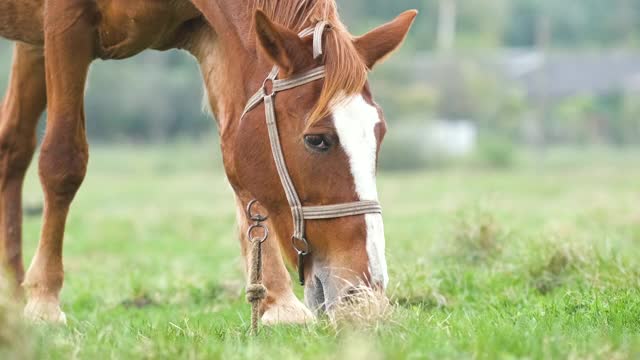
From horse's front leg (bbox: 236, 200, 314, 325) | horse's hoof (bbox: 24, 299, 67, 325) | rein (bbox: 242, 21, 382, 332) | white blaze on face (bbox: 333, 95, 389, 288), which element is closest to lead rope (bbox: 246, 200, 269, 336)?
rein (bbox: 242, 21, 382, 332)

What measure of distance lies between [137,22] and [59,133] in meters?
0.69

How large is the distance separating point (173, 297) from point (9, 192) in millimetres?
1207

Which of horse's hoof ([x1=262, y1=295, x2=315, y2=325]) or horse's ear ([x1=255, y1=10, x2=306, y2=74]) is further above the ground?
horse's ear ([x1=255, y1=10, x2=306, y2=74])

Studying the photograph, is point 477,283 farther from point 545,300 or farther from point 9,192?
point 9,192

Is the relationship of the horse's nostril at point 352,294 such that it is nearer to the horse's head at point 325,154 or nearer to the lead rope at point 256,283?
the horse's head at point 325,154

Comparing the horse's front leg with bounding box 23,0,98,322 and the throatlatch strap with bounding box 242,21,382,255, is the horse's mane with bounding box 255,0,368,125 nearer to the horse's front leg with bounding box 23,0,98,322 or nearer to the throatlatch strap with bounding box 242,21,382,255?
the throatlatch strap with bounding box 242,21,382,255

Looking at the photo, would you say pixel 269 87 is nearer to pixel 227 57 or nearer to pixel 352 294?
pixel 227 57

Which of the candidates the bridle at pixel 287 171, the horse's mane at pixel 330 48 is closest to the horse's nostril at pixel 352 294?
the bridle at pixel 287 171

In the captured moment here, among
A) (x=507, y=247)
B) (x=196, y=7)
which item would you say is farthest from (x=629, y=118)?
(x=196, y=7)

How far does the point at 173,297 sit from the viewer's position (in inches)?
239

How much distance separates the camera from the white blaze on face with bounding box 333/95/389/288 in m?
3.74

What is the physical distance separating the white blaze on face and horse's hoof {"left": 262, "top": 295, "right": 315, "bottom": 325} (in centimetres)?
83

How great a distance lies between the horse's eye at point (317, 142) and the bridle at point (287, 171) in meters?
0.16

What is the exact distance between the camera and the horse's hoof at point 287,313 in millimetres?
4500
